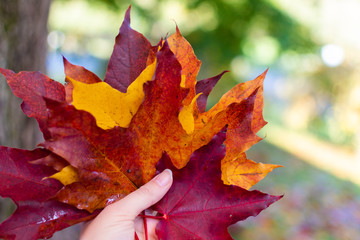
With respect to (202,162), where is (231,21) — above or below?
below

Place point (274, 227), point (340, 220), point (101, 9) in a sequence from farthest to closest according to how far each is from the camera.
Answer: point (101, 9) < point (340, 220) < point (274, 227)

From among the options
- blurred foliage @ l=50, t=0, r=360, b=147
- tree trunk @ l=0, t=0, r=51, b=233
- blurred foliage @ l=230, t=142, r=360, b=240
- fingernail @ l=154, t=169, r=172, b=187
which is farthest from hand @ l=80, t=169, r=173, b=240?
blurred foliage @ l=50, t=0, r=360, b=147

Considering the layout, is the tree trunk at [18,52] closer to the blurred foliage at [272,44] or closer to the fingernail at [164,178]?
the fingernail at [164,178]

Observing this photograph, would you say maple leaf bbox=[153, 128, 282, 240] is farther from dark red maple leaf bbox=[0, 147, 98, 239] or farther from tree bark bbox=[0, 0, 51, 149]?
tree bark bbox=[0, 0, 51, 149]

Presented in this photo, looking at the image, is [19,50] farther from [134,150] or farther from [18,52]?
[134,150]

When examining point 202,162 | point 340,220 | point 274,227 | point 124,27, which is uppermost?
point 124,27

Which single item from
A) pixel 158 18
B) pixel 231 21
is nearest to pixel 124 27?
pixel 231 21

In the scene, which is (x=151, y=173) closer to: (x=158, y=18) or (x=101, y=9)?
(x=101, y=9)

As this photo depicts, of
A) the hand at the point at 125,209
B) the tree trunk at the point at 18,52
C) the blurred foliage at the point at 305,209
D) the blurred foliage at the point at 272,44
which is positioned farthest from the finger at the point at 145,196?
the blurred foliage at the point at 272,44
